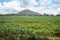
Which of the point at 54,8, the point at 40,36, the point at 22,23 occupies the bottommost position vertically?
the point at 40,36

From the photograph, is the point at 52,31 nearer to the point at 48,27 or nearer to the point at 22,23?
the point at 48,27

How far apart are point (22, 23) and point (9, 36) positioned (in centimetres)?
66

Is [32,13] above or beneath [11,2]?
beneath

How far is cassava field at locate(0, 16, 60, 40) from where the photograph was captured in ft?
17.9

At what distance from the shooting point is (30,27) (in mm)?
5590

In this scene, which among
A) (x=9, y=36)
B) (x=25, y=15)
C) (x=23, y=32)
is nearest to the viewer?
(x=9, y=36)

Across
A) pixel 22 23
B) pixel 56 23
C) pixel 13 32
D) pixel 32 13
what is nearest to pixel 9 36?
pixel 13 32

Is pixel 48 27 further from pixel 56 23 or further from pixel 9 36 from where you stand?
pixel 9 36

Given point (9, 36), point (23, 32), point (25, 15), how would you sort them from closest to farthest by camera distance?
point (9, 36), point (23, 32), point (25, 15)

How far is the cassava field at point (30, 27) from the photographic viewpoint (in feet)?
17.9

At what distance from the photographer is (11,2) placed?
5664 millimetres

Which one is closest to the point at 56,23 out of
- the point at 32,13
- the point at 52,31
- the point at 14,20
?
the point at 52,31

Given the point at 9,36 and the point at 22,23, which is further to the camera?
the point at 22,23

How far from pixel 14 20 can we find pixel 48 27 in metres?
1.06
